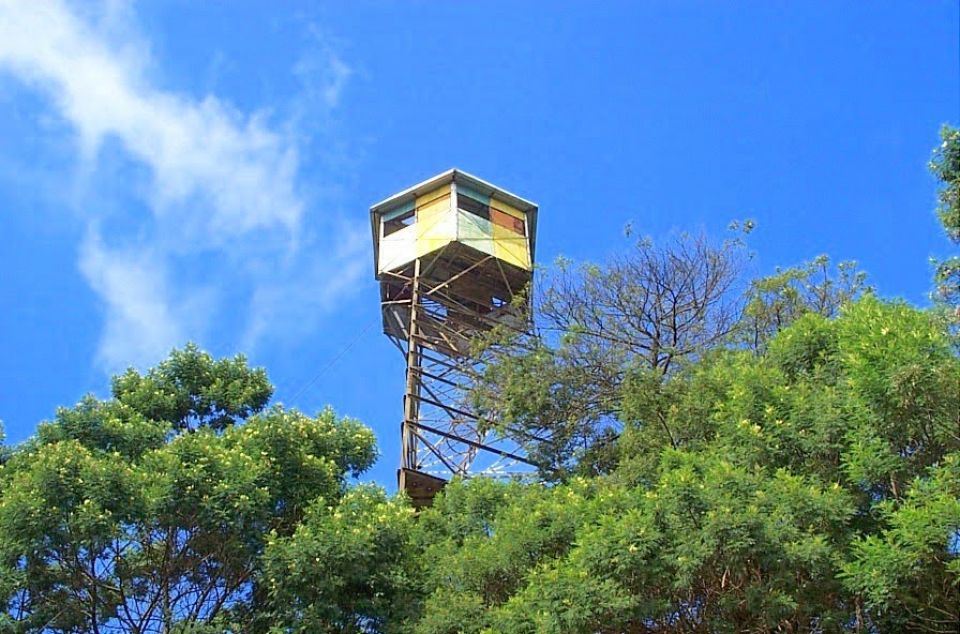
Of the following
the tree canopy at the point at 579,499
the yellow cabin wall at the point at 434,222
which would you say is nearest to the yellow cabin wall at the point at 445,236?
the yellow cabin wall at the point at 434,222

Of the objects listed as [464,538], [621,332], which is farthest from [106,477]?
[621,332]

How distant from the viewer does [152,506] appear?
11672mm

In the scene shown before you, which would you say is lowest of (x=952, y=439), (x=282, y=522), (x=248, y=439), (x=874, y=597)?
(x=874, y=597)

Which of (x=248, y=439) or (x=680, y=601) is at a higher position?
(x=248, y=439)

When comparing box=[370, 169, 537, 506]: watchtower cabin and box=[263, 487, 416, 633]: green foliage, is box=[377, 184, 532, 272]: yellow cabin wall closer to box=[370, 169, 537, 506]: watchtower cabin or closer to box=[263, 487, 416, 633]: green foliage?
box=[370, 169, 537, 506]: watchtower cabin

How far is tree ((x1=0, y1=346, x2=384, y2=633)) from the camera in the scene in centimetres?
1144

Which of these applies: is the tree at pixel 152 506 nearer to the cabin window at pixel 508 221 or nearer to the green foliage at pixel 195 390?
the green foliage at pixel 195 390

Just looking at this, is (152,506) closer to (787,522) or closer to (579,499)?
(579,499)

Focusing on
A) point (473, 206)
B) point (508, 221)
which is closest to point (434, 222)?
point (473, 206)

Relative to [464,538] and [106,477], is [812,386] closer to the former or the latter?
[464,538]

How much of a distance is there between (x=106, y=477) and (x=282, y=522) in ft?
7.36

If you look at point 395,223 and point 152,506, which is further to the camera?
point 395,223

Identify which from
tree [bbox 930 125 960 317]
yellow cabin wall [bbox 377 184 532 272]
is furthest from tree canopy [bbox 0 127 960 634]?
yellow cabin wall [bbox 377 184 532 272]

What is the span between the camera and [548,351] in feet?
53.6
